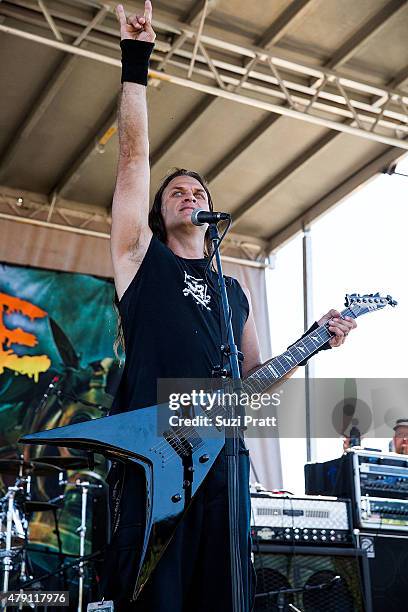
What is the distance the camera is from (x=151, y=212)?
121 inches

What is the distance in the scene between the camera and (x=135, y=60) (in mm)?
2561

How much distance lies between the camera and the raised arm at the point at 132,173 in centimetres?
254

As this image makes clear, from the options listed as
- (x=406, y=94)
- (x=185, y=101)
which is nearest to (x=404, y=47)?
(x=406, y=94)

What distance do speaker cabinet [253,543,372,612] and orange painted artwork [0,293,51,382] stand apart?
4197 millimetres

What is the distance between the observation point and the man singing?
7.05ft

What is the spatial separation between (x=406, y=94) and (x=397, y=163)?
83 centimetres

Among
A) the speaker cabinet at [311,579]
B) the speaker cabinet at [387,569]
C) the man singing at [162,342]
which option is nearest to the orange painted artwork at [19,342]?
the speaker cabinet at [311,579]

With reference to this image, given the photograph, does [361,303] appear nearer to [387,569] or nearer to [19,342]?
[387,569]

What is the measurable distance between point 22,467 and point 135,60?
4.48m

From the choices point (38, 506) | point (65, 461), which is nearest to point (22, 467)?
point (65, 461)

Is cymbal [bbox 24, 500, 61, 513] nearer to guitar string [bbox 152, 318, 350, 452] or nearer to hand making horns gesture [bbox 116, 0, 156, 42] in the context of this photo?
guitar string [bbox 152, 318, 350, 452]

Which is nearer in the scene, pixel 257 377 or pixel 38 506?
pixel 257 377

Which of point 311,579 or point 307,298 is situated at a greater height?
point 307,298

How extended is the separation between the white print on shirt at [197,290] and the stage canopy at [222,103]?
4145 millimetres
